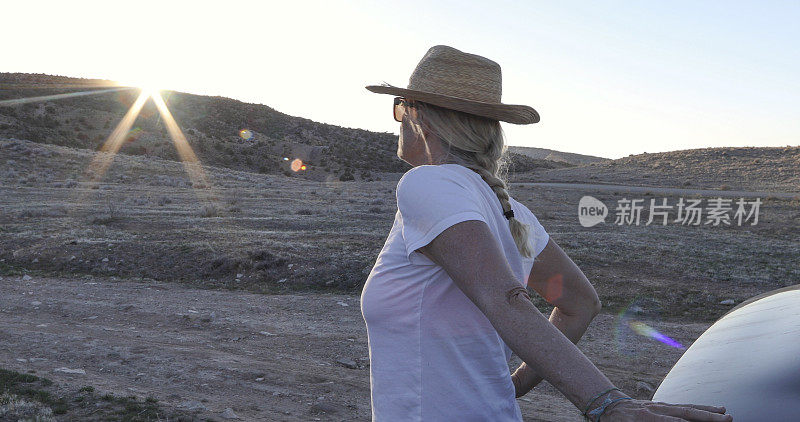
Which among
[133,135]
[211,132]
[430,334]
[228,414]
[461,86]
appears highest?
[211,132]

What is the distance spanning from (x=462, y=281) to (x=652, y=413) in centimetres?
46

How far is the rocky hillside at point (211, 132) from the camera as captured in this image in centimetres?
4819

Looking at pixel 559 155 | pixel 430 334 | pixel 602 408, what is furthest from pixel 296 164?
pixel 559 155

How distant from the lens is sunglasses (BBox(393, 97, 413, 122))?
185cm

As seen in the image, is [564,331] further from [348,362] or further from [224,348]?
[224,348]

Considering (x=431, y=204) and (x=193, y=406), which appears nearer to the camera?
(x=431, y=204)

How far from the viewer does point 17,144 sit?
35.5 metres

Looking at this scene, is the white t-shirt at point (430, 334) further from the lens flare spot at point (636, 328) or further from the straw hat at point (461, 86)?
the lens flare spot at point (636, 328)

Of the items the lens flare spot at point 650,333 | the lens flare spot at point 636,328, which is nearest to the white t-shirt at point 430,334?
the lens flare spot at point 636,328

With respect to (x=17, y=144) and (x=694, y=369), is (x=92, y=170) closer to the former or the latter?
(x=17, y=144)

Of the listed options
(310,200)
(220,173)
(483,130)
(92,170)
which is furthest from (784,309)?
(220,173)

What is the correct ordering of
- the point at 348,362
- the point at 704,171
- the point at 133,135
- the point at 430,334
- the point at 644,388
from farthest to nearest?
the point at 704,171, the point at 133,135, the point at 348,362, the point at 644,388, the point at 430,334

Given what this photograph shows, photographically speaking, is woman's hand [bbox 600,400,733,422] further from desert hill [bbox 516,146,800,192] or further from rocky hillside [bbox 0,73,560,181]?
rocky hillside [bbox 0,73,560,181]

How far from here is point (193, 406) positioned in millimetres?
5199
